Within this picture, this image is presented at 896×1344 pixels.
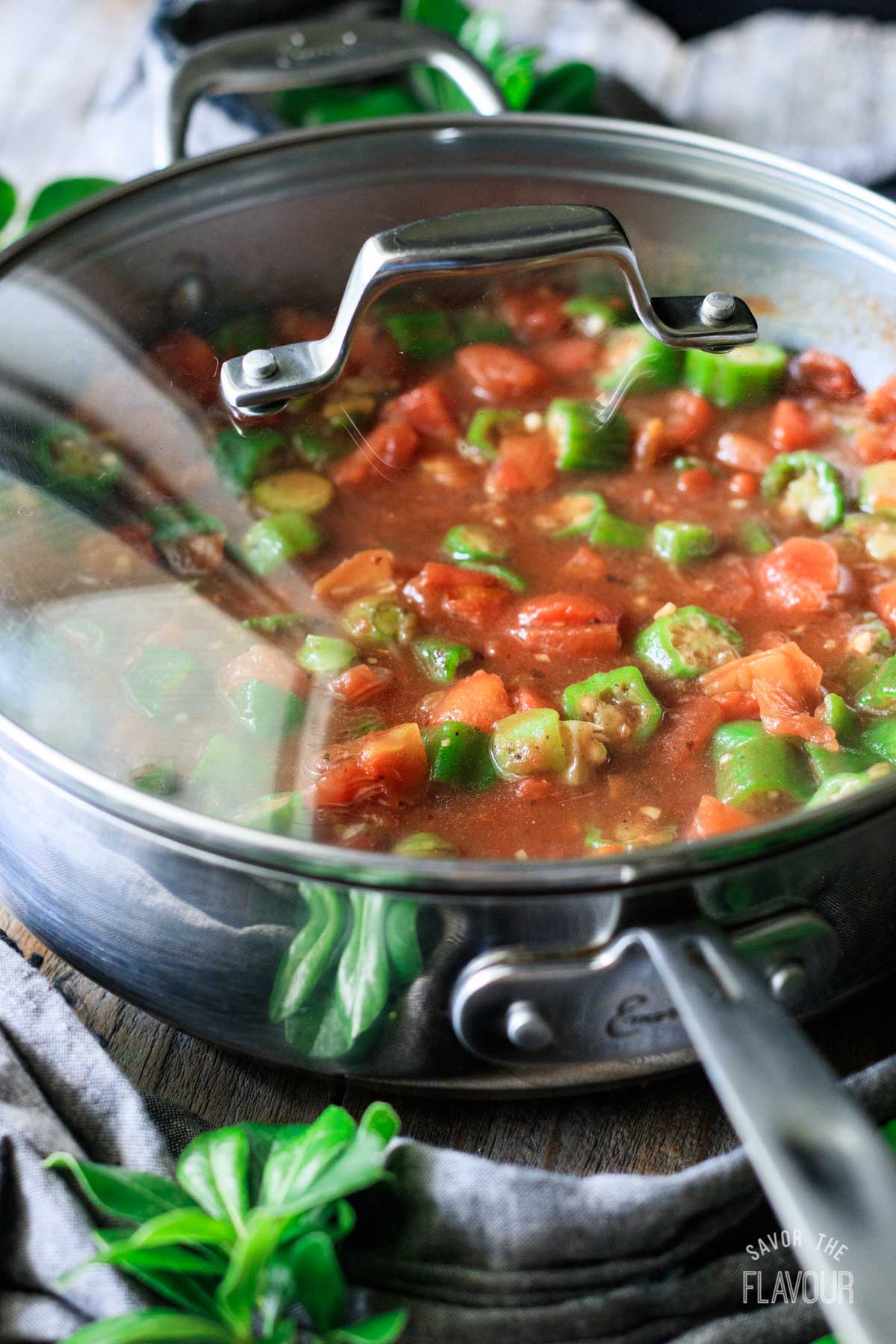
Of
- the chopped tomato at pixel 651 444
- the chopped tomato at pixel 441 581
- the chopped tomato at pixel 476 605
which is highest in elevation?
the chopped tomato at pixel 651 444

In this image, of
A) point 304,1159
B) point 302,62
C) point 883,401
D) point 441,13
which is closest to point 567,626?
point 883,401

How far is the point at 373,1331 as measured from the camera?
3.78 feet

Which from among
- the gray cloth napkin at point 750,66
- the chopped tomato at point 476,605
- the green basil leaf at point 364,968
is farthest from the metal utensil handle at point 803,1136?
the gray cloth napkin at point 750,66

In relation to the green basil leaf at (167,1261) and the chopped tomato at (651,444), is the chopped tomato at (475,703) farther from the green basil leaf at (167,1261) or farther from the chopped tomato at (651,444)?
the green basil leaf at (167,1261)

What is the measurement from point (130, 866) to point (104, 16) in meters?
3.51

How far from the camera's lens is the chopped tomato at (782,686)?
1.59 metres

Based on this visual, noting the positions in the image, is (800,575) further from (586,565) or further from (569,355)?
(569,355)

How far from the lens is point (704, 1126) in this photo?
59.0 inches

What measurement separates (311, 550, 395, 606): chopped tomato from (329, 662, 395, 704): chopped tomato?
0.13m

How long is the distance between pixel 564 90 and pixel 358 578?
5.86 feet

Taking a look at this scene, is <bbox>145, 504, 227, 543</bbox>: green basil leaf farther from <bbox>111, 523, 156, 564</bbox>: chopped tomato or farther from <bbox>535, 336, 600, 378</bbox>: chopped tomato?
<bbox>535, 336, 600, 378</bbox>: chopped tomato

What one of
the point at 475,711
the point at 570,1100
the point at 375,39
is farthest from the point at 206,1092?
the point at 375,39

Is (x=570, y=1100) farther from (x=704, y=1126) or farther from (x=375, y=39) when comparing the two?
(x=375, y=39)

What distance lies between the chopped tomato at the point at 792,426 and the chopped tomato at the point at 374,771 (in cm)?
72
